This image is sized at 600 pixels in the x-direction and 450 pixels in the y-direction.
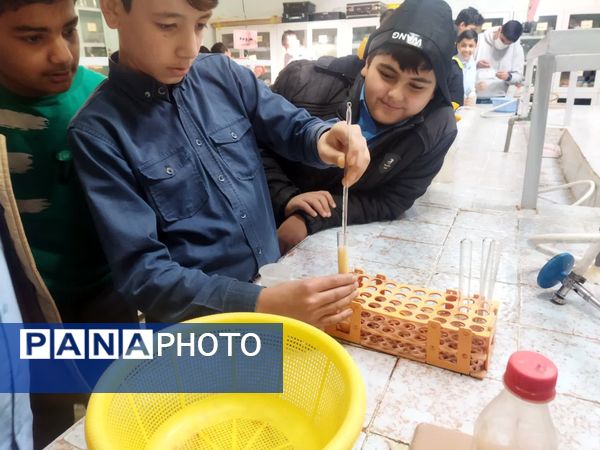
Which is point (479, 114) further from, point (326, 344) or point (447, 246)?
point (326, 344)

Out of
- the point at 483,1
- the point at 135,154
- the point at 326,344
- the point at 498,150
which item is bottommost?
the point at 498,150

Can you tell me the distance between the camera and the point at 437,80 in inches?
42.1

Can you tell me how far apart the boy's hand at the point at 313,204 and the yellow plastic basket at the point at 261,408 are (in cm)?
60

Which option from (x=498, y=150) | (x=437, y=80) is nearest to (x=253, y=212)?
(x=437, y=80)

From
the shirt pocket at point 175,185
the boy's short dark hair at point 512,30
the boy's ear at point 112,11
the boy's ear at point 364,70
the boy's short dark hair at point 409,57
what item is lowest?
the shirt pocket at point 175,185

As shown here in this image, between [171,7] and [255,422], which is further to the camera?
[171,7]

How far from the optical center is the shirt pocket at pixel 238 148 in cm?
86

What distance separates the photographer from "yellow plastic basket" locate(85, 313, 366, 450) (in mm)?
438

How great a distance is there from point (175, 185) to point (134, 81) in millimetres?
182

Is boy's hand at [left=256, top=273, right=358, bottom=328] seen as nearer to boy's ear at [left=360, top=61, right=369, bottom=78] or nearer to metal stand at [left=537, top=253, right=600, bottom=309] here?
metal stand at [left=537, top=253, right=600, bottom=309]

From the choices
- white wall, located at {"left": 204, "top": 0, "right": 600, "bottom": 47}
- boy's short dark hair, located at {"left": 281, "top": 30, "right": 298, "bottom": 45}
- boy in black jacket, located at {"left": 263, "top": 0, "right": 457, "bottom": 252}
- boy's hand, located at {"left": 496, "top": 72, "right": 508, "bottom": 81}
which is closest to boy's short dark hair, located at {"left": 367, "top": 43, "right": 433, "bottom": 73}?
boy in black jacket, located at {"left": 263, "top": 0, "right": 457, "bottom": 252}

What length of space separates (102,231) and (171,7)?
35cm

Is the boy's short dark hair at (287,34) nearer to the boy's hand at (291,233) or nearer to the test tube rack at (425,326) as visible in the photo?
the boy's hand at (291,233)

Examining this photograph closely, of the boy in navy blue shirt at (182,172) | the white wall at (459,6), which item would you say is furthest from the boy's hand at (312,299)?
the white wall at (459,6)
